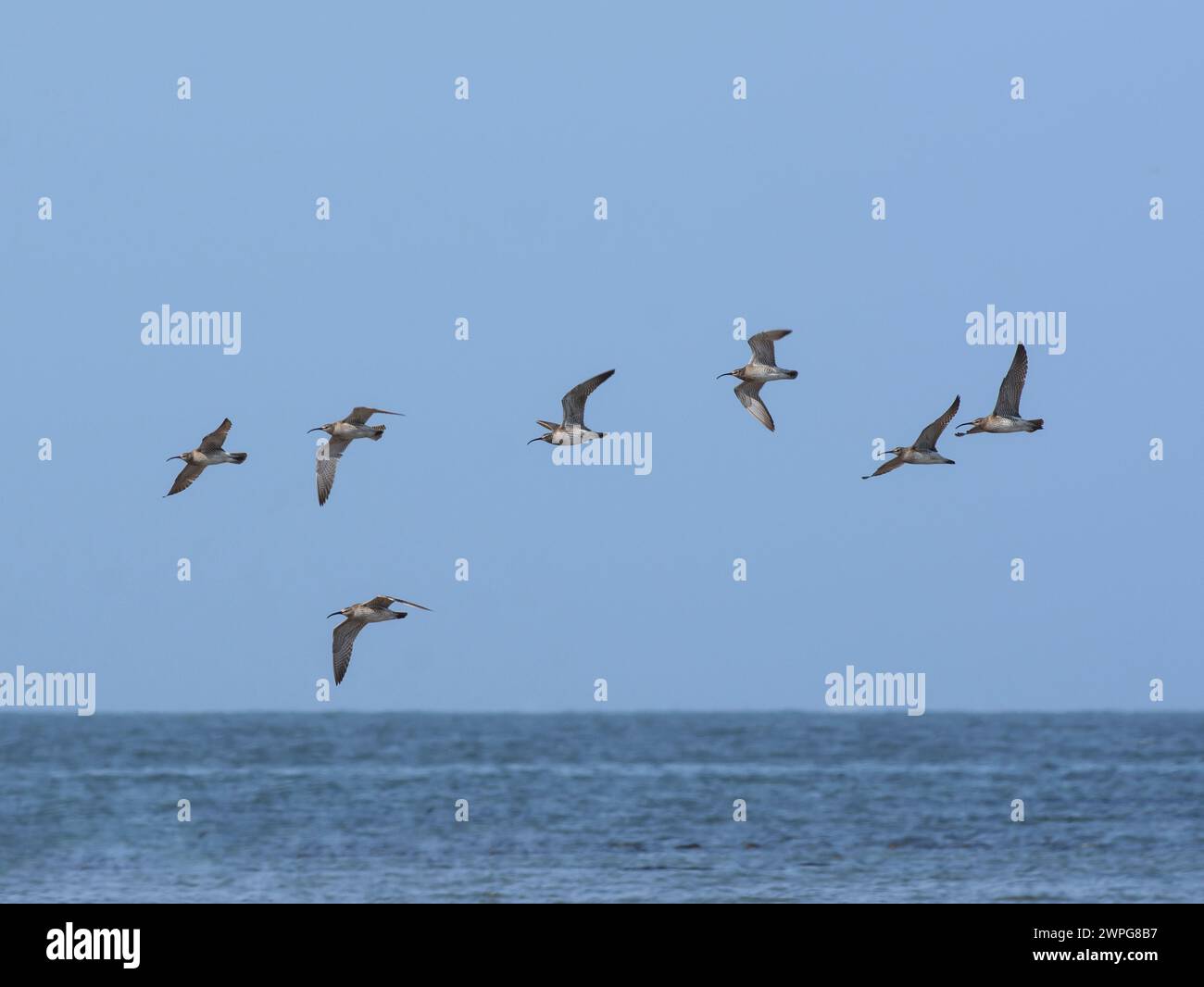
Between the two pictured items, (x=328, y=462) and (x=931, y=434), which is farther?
(x=328, y=462)

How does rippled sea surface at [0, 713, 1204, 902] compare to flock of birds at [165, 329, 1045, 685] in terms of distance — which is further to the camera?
rippled sea surface at [0, 713, 1204, 902]

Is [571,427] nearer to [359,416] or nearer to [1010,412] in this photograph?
[359,416]

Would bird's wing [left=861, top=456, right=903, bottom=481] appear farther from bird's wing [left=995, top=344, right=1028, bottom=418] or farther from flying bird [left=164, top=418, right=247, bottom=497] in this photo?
flying bird [left=164, top=418, right=247, bottom=497]

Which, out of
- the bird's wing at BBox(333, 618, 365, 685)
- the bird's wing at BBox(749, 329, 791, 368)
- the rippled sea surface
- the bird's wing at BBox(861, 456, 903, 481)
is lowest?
the rippled sea surface

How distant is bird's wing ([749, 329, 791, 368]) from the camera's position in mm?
24000

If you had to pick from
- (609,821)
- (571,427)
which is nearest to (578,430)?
(571,427)

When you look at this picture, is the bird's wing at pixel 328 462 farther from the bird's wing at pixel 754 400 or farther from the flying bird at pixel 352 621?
the bird's wing at pixel 754 400

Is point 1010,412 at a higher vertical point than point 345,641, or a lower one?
higher

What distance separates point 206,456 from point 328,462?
1629mm

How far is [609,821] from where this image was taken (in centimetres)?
3447

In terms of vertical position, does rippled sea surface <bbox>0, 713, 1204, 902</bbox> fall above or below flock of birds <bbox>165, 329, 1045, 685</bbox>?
below

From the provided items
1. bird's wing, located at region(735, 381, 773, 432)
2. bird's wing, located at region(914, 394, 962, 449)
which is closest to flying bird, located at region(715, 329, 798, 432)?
bird's wing, located at region(735, 381, 773, 432)
